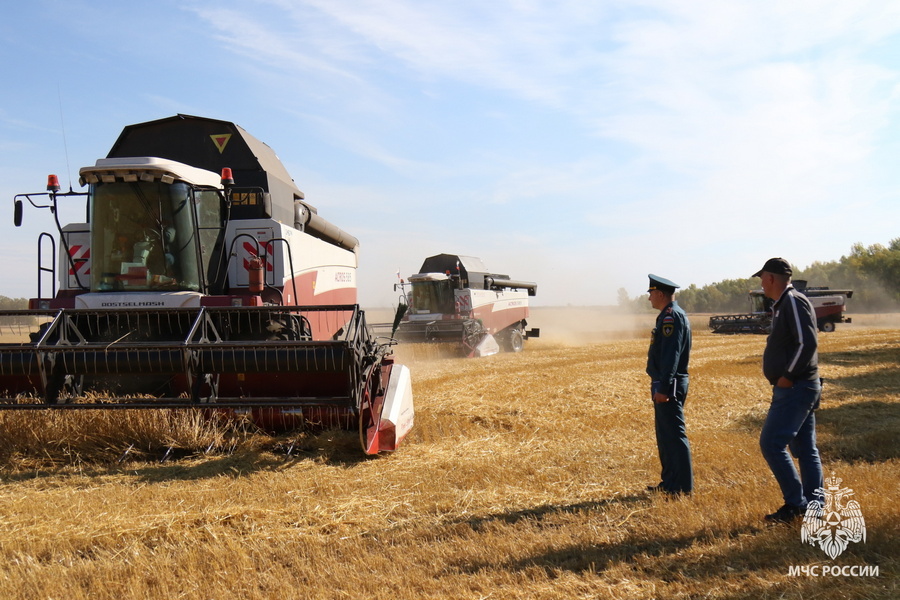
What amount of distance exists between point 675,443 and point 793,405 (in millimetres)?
867

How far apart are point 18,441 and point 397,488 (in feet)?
11.6

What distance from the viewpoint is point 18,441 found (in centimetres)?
568

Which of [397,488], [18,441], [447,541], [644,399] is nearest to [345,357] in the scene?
[397,488]

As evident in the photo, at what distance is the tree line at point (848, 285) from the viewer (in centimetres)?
5459

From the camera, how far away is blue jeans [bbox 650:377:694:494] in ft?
14.0

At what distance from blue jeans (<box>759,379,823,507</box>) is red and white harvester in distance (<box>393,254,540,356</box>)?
14571 millimetres

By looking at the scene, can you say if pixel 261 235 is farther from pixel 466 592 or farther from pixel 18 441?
pixel 466 592

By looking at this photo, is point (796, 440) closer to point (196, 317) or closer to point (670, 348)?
point (670, 348)

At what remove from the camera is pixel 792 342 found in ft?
12.1

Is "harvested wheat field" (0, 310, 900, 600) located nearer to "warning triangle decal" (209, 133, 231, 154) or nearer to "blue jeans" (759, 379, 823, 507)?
"blue jeans" (759, 379, 823, 507)

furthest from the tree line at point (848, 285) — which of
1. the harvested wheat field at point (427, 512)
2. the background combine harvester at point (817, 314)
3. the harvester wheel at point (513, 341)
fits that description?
the harvested wheat field at point (427, 512)

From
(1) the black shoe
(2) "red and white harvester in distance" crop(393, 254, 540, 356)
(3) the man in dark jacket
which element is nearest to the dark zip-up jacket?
(3) the man in dark jacket

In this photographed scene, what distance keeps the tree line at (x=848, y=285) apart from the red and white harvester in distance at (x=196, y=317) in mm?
39709
